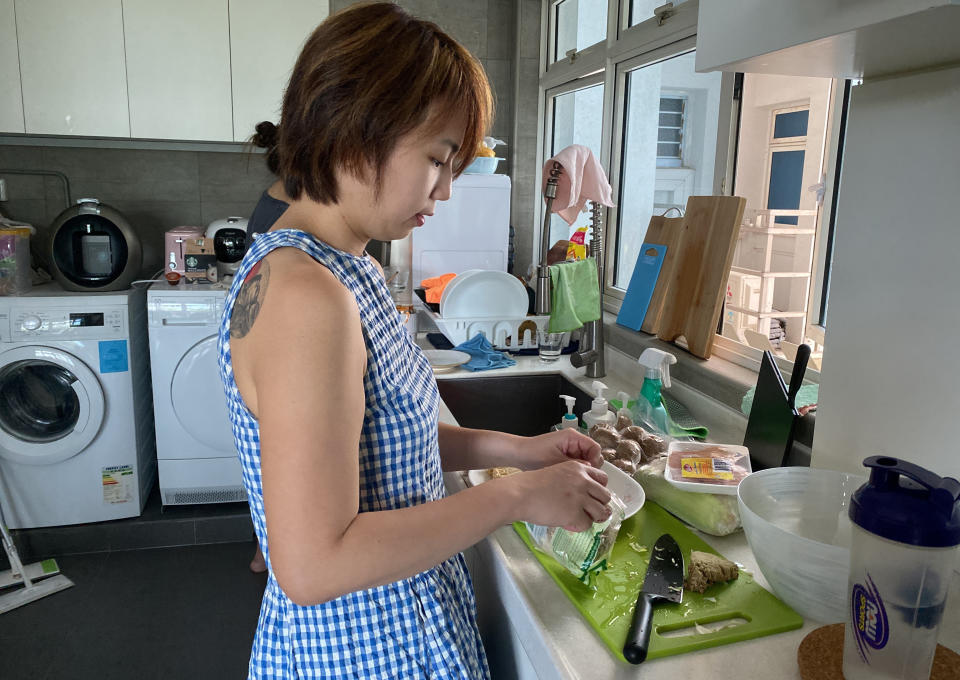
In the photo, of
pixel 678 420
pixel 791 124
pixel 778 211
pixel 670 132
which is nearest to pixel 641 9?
pixel 670 132

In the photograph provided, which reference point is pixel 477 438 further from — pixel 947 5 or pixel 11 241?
pixel 11 241

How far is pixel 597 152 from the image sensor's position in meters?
3.28

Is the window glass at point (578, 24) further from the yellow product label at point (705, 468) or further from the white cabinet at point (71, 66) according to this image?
the yellow product label at point (705, 468)

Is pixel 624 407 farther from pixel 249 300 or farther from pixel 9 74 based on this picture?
pixel 9 74

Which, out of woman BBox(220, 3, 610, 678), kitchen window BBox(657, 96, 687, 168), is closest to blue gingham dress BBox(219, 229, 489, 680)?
woman BBox(220, 3, 610, 678)

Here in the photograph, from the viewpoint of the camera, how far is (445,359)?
2.09 m

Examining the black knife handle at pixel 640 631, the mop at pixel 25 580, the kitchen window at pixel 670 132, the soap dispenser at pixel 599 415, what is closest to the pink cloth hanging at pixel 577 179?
the kitchen window at pixel 670 132

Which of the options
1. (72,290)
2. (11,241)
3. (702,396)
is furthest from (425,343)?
(11,241)

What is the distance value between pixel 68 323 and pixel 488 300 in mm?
1767

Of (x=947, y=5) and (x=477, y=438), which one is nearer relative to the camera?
(x=947, y=5)

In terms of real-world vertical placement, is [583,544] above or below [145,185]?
below

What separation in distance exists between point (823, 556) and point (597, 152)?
2.72 metres

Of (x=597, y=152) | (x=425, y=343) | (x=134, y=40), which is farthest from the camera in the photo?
(x=597, y=152)

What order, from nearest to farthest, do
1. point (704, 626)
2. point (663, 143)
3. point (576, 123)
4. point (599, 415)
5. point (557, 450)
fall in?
point (704, 626)
point (557, 450)
point (599, 415)
point (663, 143)
point (576, 123)
